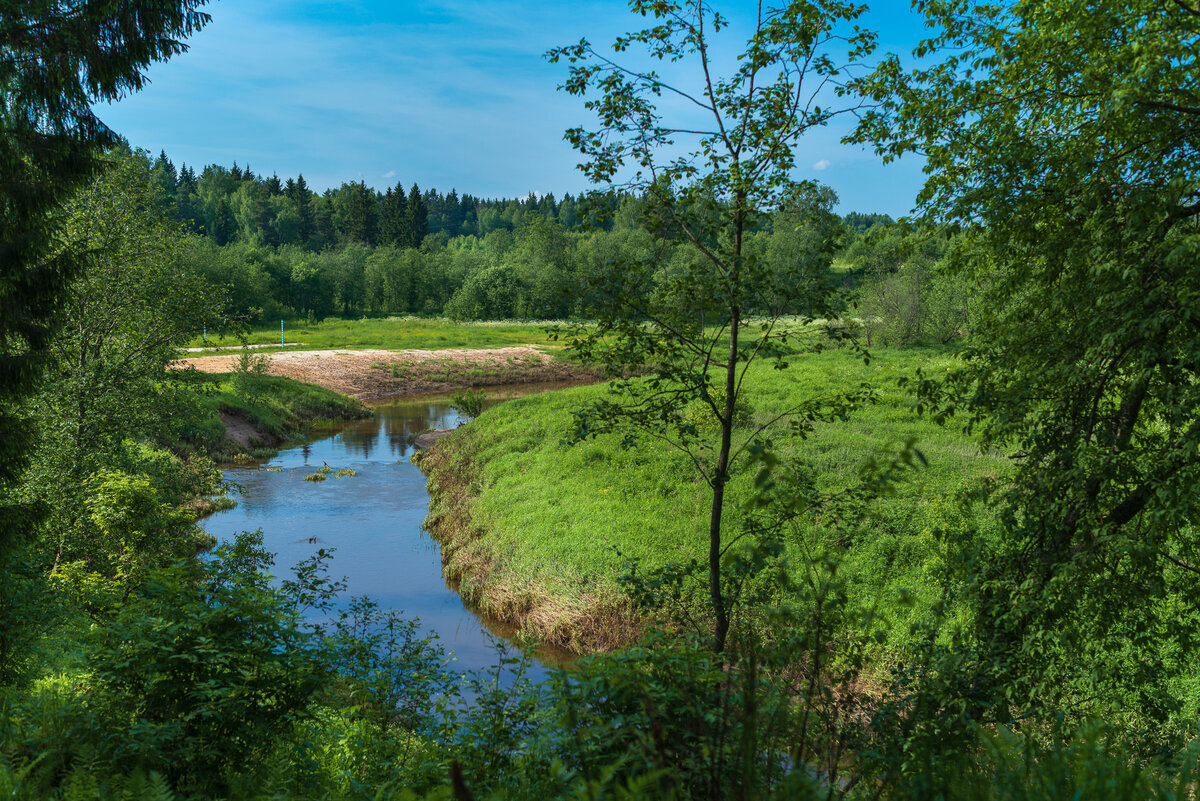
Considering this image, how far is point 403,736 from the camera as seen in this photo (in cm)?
785

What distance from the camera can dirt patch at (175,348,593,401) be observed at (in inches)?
1877

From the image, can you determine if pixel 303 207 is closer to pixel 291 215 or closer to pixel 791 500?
pixel 291 215

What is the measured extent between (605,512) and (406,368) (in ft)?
133

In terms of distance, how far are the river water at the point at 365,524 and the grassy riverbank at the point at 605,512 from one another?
0.70 m

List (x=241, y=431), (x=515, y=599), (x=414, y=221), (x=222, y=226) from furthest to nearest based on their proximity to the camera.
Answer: (x=414, y=221) → (x=222, y=226) → (x=241, y=431) → (x=515, y=599)

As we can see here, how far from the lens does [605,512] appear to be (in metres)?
17.3

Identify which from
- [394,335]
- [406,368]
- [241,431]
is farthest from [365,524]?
[394,335]

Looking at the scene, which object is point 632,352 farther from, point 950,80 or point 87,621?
point 87,621

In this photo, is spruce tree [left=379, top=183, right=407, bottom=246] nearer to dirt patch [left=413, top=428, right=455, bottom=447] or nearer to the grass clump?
the grass clump

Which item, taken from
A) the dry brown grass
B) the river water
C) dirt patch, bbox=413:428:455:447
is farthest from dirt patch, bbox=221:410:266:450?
the dry brown grass

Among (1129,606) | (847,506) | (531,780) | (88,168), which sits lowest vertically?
(531,780)

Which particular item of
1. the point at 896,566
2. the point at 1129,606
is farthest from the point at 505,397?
the point at 1129,606

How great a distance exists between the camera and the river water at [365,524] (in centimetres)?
1566

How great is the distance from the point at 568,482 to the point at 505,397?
26818mm
